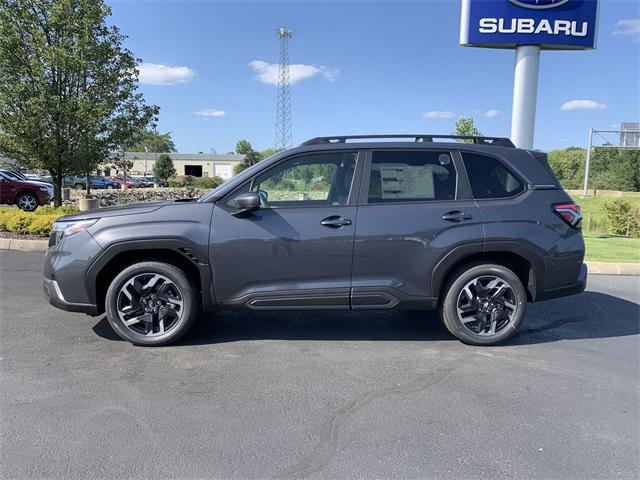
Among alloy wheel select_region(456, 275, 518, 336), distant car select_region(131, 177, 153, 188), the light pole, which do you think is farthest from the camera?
distant car select_region(131, 177, 153, 188)

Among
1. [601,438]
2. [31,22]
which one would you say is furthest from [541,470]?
[31,22]

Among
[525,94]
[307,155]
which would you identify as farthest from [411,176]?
[525,94]

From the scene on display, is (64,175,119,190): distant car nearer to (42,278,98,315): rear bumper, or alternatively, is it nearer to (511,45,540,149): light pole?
(511,45,540,149): light pole

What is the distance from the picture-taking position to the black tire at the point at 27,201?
53.3 ft

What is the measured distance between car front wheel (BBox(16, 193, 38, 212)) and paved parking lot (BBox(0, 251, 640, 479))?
13.0m

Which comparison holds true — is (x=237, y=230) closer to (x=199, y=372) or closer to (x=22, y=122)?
(x=199, y=372)

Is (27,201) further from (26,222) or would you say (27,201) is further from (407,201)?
(407,201)

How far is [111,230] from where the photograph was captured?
4.26m

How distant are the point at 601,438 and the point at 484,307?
65.6 inches

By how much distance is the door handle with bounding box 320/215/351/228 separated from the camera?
14.2ft

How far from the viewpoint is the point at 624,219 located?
15.5m

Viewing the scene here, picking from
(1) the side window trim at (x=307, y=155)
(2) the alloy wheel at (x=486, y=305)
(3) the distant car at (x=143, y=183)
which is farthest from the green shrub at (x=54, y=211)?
(3) the distant car at (x=143, y=183)

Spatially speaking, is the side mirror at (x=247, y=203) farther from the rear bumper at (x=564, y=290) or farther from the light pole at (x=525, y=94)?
the light pole at (x=525, y=94)

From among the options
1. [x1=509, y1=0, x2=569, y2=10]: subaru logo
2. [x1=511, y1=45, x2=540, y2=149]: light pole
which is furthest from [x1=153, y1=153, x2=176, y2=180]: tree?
[x1=509, y1=0, x2=569, y2=10]: subaru logo
